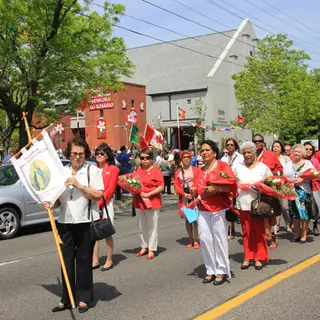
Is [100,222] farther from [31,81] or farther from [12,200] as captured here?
[31,81]

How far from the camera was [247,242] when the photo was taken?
6.15m

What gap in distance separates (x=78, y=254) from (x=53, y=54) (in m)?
10.1

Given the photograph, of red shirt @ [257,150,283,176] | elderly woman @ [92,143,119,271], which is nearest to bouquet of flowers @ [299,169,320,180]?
red shirt @ [257,150,283,176]

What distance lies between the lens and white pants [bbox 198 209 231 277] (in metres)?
5.35

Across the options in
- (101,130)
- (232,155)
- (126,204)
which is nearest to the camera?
(232,155)

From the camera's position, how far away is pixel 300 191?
8.04m

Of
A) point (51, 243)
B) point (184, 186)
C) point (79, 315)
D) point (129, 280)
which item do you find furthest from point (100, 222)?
point (51, 243)

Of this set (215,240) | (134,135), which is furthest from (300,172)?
(134,135)

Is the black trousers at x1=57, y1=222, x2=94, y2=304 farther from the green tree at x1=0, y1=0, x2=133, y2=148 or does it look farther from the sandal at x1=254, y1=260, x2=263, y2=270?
the green tree at x1=0, y1=0, x2=133, y2=148

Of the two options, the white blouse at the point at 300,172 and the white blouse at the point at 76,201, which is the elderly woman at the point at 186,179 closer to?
the white blouse at the point at 300,172

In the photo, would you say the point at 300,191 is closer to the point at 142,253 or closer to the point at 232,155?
the point at 232,155

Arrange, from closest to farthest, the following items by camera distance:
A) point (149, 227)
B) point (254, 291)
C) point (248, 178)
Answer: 1. point (254, 291)
2. point (248, 178)
3. point (149, 227)

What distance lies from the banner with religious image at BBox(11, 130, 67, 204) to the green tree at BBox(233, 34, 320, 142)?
89.1 ft

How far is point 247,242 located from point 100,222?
95.7 inches
